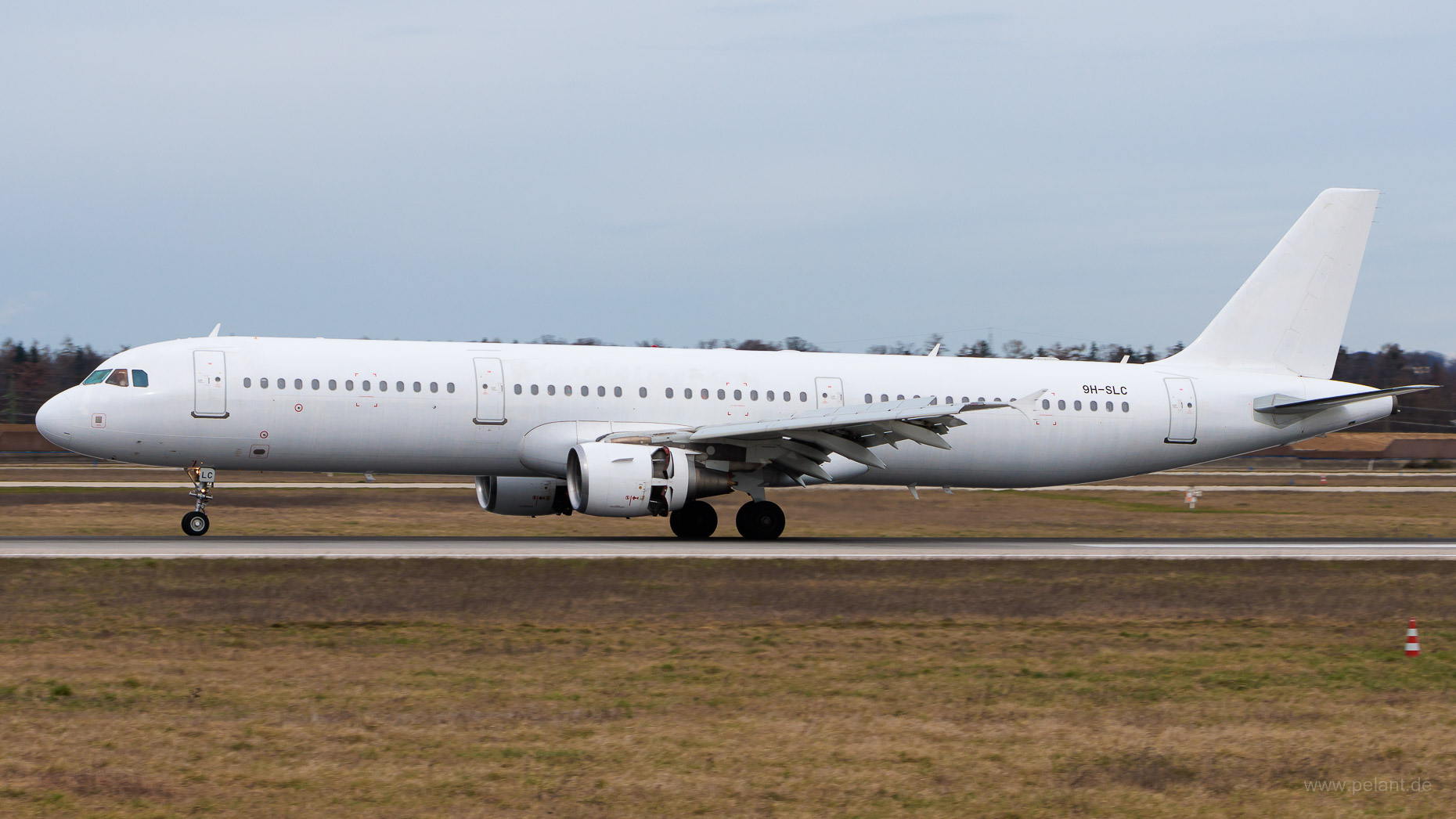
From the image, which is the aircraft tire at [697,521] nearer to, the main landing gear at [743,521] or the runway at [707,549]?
the main landing gear at [743,521]

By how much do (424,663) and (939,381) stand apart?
18045 mm

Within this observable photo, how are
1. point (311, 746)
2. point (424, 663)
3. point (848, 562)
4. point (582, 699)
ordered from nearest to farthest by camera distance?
point (311, 746)
point (582, 699)
point (424, 663)
point (848, 562)

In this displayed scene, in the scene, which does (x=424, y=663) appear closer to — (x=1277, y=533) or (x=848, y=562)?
(x=848, y=562)

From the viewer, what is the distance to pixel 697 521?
90.7ft

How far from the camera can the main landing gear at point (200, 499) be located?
25.0 meters

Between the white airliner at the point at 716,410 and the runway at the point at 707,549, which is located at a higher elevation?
the white airliner at the point at 716,410

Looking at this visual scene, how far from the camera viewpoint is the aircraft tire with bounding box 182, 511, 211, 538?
24922 mm

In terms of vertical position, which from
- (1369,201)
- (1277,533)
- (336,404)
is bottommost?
(1277,533)

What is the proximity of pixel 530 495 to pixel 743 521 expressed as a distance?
15.7ft

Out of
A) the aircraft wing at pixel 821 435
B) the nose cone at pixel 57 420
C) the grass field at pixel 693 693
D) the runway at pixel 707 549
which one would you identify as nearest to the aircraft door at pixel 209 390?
the nose cone at pixel 57 420

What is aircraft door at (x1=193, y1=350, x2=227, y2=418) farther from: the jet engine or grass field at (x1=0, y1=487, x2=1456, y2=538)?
the jet engine

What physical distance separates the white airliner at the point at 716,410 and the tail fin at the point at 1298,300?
0.05 metres

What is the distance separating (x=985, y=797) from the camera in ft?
30.4

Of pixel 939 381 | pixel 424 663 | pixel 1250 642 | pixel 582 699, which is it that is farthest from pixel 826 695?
pixel 939 381
